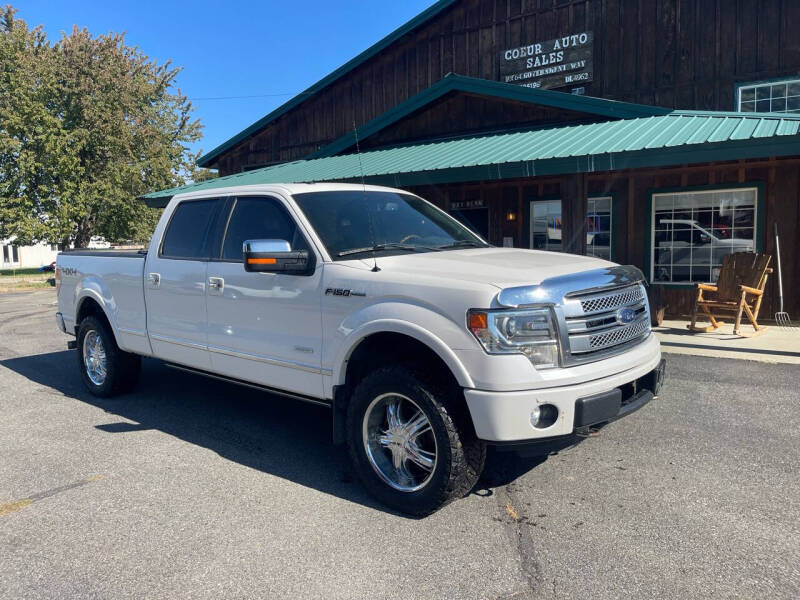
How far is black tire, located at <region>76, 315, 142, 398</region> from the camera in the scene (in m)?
6.15

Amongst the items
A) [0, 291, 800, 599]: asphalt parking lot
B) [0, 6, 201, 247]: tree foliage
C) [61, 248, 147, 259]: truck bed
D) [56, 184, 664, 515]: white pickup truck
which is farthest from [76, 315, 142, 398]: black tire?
[0, 6, 201, 247]: tree foliage

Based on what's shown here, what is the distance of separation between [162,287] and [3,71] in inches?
1307

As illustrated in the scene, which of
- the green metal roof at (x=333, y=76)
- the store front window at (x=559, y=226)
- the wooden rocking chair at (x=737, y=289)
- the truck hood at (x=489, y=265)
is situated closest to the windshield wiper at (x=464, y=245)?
the truck hood at (x=489, y=265)

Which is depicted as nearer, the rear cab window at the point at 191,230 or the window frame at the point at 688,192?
the rear cab window at the point at 191,230

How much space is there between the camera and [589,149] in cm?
934

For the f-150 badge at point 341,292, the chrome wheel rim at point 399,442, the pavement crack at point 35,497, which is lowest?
the pavement crack at point 35,497

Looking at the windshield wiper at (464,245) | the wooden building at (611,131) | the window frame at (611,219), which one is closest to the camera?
the windshield wiper at (464,245)

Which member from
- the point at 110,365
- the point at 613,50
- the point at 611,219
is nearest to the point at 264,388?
the point at 110,365

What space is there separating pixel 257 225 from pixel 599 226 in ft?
33.6

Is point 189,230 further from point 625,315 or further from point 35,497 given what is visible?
point 625,315

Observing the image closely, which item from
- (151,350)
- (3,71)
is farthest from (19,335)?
(3,71)

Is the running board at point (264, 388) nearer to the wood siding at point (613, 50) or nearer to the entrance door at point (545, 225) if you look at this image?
the entrance door at point (545, 225)

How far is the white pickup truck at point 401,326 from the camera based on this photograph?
10.8ft

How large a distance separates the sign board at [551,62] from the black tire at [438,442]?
40.7 ft
